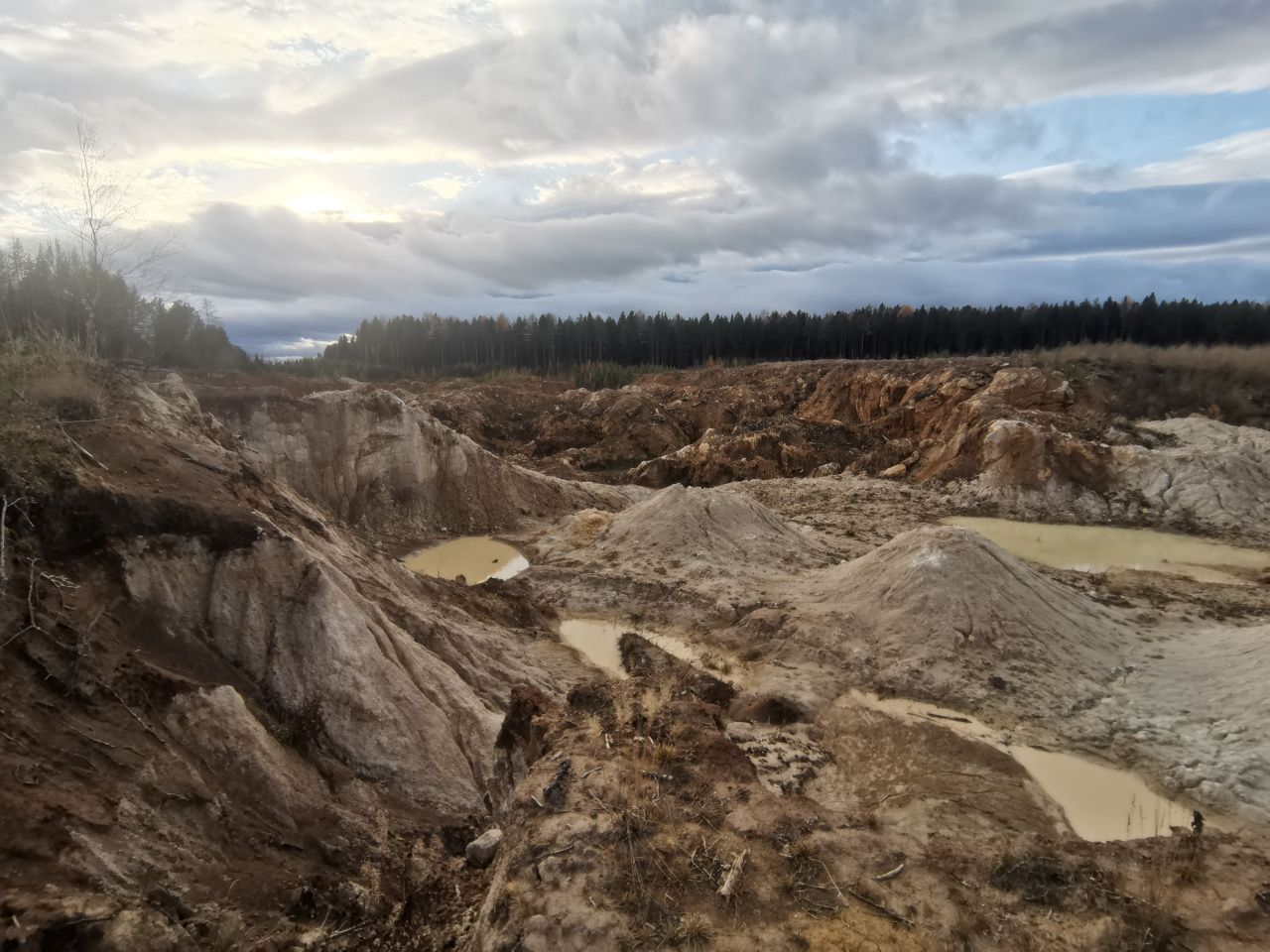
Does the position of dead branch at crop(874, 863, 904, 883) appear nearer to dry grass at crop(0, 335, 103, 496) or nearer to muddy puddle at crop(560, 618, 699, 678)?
muddy puddle at crop(560, 618, 699, 678)

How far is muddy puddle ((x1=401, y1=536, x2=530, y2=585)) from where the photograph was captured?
21.5m

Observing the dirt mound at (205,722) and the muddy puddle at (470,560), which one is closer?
the dirt mound at (205,722)

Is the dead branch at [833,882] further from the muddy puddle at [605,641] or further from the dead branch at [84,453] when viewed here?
the dead branch at [84,453]

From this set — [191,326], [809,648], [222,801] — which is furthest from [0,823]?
[191,326]

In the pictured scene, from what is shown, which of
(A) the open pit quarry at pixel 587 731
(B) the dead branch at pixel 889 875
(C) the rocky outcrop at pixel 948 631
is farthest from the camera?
(C) the rocky outcrop at pixel 948 631

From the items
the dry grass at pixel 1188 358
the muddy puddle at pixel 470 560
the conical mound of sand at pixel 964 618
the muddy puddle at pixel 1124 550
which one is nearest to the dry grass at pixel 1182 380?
the dry grass at pixel 1188 358

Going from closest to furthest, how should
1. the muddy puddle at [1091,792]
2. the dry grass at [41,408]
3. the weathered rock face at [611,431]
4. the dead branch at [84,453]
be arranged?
1. the dry grass at [41,408]
2. the dead branch at [84,453]
3. the muddy puddle at [1091,792]
4. the weathered rock face at [611,431]

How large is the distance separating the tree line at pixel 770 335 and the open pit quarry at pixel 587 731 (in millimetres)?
53019

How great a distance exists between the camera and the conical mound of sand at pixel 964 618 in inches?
545

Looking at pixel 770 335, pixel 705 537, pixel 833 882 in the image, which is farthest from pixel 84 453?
pixel 770 335

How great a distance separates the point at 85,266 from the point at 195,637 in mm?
11672

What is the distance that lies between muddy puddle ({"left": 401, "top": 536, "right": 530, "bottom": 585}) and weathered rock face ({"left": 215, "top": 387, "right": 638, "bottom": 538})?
1.51m

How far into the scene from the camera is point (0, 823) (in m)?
4.85

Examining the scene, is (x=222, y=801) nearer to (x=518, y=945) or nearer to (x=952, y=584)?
(x=518, y=945)
